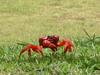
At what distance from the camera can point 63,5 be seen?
8.59 metres

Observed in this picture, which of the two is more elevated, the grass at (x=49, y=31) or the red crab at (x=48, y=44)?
the red crab at (x=48, y=44)

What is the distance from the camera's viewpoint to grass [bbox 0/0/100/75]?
3262mm

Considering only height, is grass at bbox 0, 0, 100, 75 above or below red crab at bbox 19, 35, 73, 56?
below

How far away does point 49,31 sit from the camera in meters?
7.00

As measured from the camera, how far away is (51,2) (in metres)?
8.80

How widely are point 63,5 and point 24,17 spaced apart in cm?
101

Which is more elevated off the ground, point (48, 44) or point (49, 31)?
point (48, 44)

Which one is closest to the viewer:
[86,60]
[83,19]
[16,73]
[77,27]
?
[16,73]

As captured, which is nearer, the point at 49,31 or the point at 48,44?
the point at 48,44

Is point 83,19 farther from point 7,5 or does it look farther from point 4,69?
point 4,69

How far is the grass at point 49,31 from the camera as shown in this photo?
3262mm

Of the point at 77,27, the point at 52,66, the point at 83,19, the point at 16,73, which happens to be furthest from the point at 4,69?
the point at 83,19

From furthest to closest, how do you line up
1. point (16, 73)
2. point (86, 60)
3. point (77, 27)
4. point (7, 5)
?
point (7, 5) → point (77, 27) → point (86, 60) → point (16, 73)

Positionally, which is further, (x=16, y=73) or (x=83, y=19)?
(x=83, y=19)
